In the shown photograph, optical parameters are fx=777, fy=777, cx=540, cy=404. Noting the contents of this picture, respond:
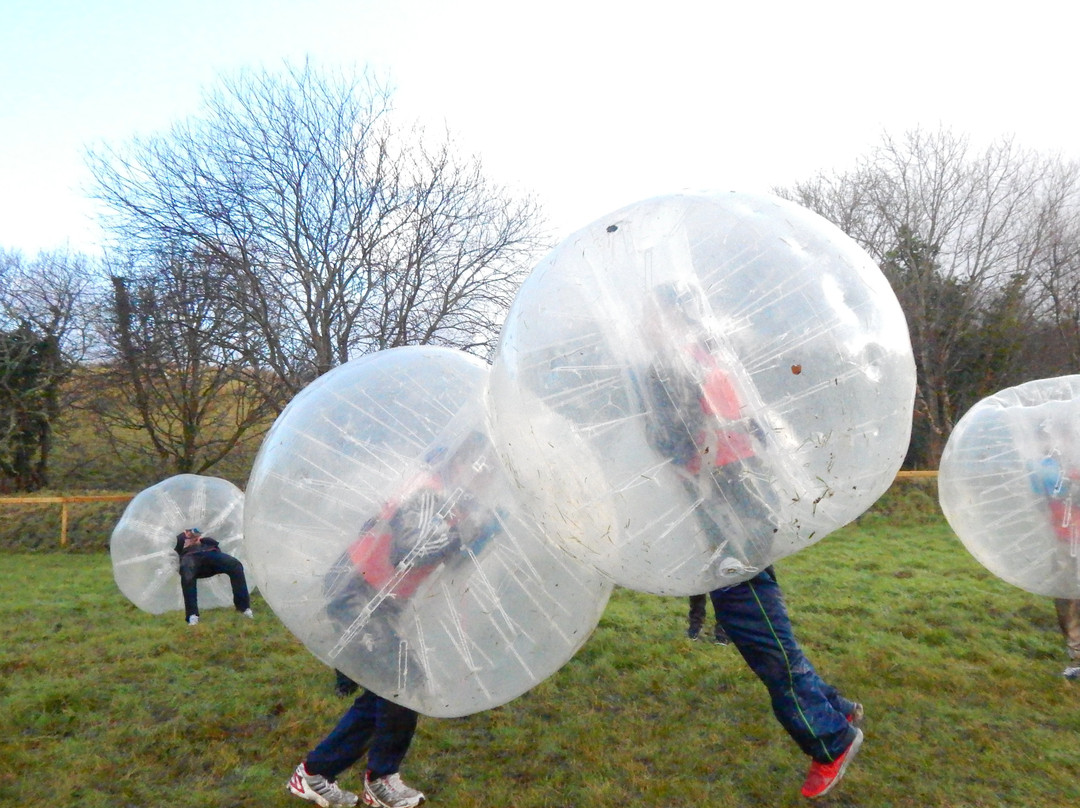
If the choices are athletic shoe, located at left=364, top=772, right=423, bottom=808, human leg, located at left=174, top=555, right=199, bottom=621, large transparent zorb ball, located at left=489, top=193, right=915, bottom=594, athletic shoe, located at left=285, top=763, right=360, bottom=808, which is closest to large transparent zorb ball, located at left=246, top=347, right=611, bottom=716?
large transparent zorb ball, located at left=489, top=193, right=915, bottom=594

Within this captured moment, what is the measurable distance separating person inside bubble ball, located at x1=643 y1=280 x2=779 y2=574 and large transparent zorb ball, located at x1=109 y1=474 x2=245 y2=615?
5.67 metres

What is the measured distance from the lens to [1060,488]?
13.2ft

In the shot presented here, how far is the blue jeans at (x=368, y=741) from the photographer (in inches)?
129

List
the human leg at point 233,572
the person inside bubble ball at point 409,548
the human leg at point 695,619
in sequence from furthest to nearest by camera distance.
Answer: the human leg at point 233,572
the human leg at point 695,619
the person inside bubble ball at point 409,548

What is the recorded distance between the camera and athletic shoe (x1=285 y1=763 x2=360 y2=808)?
3.37m

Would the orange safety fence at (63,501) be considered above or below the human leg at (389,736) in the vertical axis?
above

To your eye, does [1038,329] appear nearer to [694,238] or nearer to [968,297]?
[968,297]

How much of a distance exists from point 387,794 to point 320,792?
12.0 inches

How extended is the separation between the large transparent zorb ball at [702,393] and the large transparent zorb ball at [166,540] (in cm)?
543

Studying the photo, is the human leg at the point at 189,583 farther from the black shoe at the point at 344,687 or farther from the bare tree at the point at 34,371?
the bare tree at the point at 34,371

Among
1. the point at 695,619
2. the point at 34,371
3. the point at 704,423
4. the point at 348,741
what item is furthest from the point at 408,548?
the point at 34,371

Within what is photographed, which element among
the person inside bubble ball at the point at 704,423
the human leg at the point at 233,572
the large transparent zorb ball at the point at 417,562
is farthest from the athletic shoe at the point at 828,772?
the human leg at the point at 233,572

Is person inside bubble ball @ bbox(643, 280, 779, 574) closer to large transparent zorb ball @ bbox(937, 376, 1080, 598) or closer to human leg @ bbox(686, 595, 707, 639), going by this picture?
large transparent zorb ball @ bbox(937, 376, 1080, 598)

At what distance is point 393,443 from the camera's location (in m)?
2.75
